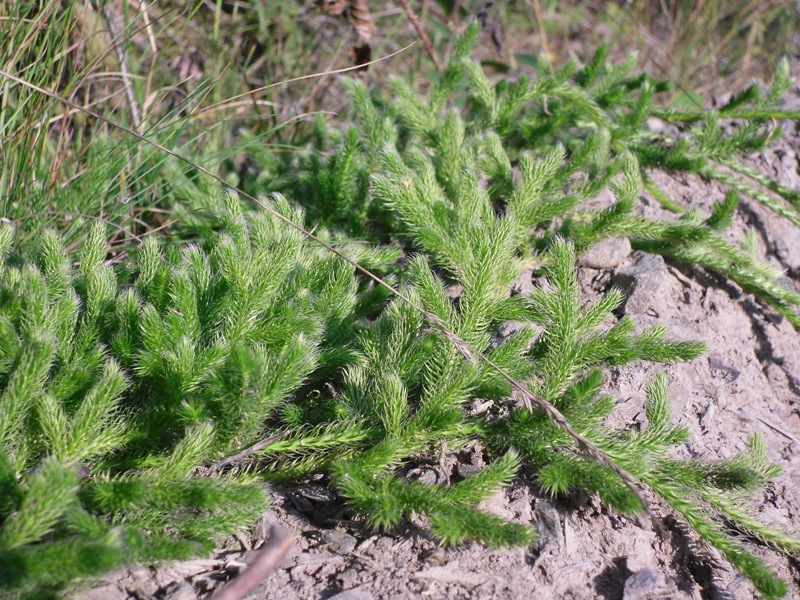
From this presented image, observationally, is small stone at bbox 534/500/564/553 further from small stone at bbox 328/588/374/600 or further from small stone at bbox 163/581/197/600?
small stone at bbox 163/581/197/600

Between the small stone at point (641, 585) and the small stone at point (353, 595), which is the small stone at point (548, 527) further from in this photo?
the small stone at point (353, 595)

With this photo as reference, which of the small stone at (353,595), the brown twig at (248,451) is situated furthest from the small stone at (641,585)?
the brown twig at (248,451)

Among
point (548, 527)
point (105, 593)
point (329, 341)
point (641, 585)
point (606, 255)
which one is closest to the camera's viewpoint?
point (105, 593)

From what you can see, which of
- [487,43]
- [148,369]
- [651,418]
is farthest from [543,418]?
[487,43]

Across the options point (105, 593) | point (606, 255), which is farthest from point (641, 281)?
point (105, 593)

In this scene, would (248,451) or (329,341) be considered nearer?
(248,451)

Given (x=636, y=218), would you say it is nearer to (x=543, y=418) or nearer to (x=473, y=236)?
(x=473, y=236)

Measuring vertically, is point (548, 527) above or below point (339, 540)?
above

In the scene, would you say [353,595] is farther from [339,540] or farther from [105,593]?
[105,593]
